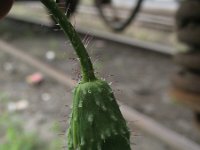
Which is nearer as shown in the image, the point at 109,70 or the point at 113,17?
the point at 109,70

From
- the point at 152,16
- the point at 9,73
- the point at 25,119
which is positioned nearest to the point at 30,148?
the point at 25,119

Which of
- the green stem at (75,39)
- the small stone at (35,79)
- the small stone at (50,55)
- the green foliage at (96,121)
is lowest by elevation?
the small stone at (50,55)

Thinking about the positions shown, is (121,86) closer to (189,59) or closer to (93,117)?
(189,59)

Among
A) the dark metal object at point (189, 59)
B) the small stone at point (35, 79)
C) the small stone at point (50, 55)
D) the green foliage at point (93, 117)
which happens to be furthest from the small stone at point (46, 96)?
the green foliage at point (93, 117)

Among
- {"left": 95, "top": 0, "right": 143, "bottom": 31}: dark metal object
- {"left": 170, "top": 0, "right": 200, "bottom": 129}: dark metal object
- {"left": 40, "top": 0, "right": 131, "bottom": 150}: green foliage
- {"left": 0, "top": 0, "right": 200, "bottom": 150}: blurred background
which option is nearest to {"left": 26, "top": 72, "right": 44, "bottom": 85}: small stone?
{"left": 0, "top": 0, "right": 200, "bottom": 150}: blurred background

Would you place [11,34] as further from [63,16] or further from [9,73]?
[63,16]

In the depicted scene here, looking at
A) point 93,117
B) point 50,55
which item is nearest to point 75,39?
point 93,117

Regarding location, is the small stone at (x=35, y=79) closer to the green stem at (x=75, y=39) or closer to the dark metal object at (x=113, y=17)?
the dark metal object at (x=113, y=17)
